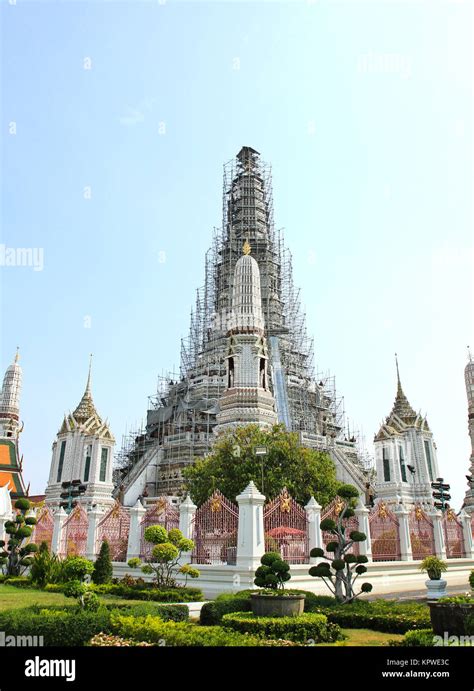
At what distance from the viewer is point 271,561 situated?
12688mm

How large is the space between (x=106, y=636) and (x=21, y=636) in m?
1.25

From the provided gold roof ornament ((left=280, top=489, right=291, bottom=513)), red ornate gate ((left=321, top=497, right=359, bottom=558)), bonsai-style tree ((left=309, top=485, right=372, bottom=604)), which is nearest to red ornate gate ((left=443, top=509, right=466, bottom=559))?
red ornate gate ((left=321, top=497, right=359, bottom=558))

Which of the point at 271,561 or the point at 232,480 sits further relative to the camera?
the point at 232,480

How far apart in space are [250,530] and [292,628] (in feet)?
20.3

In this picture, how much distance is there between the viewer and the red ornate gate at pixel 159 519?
18.7 metres

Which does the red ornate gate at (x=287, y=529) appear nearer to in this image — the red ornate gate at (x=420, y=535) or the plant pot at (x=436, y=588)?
the plant pot at (x=436, y=588)

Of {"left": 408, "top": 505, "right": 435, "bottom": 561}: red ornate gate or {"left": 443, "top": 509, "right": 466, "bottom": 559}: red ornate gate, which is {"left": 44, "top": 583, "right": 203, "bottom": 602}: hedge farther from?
{"left": 443, "top": 509, "right": 466, "bottom": 559}: red ornate gate

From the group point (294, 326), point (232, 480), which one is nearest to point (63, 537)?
point (232, 480)

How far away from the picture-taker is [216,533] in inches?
684

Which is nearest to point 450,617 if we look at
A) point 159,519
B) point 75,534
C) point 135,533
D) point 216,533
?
point 216,533

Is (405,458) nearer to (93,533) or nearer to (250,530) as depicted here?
(93,533)

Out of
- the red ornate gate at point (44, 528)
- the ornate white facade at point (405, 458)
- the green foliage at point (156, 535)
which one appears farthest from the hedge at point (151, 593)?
the ornate white facade at point (405, 458)
